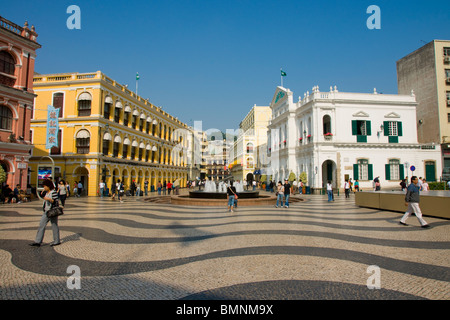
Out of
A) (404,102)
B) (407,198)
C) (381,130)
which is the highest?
(404,102)

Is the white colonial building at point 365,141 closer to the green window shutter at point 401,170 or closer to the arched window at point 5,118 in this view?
the green window shutter at point 401,170

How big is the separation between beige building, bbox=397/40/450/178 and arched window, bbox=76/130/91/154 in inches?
1687

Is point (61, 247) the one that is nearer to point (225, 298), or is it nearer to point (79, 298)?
point (79, 298)

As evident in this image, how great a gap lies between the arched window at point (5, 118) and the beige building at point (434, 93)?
46719 mm

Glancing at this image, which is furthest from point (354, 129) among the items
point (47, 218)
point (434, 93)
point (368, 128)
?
point (47, 218)

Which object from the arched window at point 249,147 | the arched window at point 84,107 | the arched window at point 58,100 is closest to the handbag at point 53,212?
the arched window at point 84,107

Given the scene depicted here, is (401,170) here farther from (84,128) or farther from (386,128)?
(84,128)

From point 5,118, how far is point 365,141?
36.2 m

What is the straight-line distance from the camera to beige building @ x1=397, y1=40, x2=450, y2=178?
36.2 m

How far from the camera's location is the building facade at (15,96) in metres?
21.5

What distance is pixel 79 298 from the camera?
4.00 metres

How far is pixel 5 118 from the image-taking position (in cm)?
2191

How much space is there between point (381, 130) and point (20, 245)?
3622 centimetres
